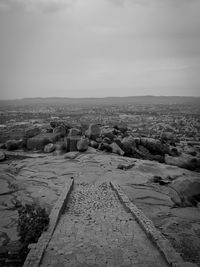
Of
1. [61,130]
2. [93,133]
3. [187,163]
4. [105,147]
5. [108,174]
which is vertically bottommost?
[187,163]

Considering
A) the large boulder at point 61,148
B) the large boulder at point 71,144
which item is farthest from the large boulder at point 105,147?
the large boulder at point 61,148

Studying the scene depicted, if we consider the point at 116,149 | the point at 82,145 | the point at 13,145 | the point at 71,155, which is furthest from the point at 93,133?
the point at 13,145

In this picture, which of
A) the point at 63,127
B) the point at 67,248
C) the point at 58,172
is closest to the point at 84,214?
the point at 67,248

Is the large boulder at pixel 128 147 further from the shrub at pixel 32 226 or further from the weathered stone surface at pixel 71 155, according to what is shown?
the shrub at pixel 32 226

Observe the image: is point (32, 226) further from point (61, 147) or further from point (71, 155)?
point (61, 147)

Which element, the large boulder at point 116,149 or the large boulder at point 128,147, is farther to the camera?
the large boulder at point 128,147

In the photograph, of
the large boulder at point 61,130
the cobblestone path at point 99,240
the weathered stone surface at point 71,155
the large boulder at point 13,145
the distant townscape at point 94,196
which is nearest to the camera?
the cobblestone path at point 99,240

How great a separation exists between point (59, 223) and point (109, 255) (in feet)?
7.71

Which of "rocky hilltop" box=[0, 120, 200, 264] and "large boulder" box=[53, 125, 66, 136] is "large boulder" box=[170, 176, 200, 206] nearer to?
"rocky hilltop" box=[0, 120, 200, 264]

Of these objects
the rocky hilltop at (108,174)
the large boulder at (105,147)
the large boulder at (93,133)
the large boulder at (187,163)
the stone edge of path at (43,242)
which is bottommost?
the large boulder at (187,163)

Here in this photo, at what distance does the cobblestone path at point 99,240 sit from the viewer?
215 inches

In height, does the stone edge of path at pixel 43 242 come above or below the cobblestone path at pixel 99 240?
above

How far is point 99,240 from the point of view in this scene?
6.37 metres

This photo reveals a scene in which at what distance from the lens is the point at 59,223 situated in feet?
24.1
